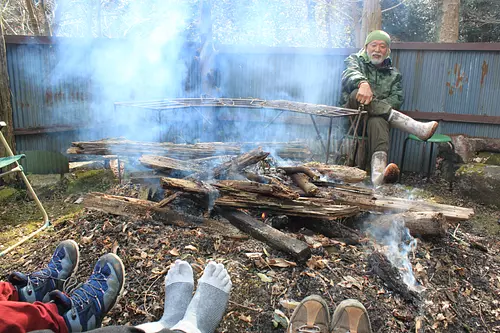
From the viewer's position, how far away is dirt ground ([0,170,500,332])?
2.69 metres

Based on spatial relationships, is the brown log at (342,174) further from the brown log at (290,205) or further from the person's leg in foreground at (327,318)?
the person's leg in foreground at (327,318)

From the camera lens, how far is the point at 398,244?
11.2 ft

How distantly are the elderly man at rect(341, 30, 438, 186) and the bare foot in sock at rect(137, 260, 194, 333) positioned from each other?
3.24 m

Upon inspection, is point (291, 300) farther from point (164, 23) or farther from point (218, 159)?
point (164, 23)

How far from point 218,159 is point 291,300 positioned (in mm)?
2169

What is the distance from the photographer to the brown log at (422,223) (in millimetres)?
3477

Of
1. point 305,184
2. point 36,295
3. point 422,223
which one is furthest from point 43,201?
point 422,223

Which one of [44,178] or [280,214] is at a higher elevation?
[280,214]

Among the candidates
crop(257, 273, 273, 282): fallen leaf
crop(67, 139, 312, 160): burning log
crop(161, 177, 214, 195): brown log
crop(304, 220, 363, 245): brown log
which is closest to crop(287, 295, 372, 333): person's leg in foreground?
crop(257, 273, 273, 282): fallen leaf

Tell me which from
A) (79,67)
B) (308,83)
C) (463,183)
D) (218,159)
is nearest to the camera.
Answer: (218,159)

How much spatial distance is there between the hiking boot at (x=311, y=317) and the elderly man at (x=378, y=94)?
2.95 m

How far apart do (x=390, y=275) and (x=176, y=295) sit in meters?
1.66

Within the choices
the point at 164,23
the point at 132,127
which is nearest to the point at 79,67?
the point at 132,127

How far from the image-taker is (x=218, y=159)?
14.8 ft
